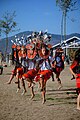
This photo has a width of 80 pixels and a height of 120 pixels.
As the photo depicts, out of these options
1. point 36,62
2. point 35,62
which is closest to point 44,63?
point 36,62

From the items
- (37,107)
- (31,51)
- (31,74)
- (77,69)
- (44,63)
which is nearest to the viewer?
(77,69)

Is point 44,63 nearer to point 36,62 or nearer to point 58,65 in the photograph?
point 36,62

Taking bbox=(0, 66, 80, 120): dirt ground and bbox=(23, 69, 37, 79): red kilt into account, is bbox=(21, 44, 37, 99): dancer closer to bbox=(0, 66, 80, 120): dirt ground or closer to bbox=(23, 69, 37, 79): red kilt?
bbox=(23, 69, 37, 79): red kilt

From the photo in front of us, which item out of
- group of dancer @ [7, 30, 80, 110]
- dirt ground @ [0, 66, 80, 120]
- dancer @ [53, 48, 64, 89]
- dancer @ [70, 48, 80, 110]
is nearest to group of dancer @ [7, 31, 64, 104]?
group of dancer @ [7, 30, 80, 110]

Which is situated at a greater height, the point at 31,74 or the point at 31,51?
the point at 31,51

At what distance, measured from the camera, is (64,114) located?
7.66m

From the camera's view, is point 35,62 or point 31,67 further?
point 31,67

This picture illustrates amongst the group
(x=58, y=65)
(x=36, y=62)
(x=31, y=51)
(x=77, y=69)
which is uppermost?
(x=31, y=51)

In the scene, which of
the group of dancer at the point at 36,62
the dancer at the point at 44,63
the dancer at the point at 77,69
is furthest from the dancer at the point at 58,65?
the dancer at the point at 77,69

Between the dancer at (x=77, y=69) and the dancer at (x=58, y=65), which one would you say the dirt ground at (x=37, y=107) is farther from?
the dancer at (x=58, y=65)

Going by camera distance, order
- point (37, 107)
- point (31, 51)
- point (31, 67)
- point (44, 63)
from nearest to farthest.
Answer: point (37, 107) → point (44, 63) → point (31, 67) → point (31, 51)

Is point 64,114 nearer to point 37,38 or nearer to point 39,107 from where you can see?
point 39,107

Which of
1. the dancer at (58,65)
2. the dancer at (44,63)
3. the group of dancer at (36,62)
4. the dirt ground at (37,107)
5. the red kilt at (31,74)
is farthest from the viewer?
the dancer at (58,65)

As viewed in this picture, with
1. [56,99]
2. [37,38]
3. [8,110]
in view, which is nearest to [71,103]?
[56,99]
